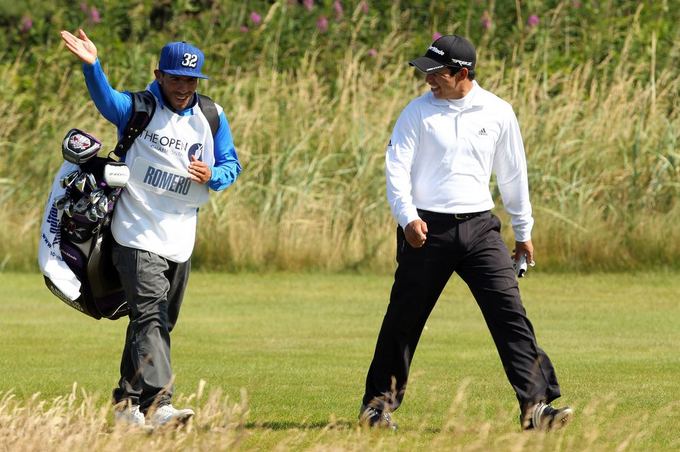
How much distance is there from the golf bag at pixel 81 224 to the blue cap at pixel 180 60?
496 millimetres

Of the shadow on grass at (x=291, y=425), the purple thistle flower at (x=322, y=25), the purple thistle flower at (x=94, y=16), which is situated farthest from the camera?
the purple thistle flower at (x=94, y=16)

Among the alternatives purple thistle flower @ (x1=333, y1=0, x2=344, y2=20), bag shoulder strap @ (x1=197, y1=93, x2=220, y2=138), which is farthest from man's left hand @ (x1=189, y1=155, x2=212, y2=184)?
purple thistle flower @ (x1=333, y1=0, x2=344, y2=20)

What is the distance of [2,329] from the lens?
13.1m

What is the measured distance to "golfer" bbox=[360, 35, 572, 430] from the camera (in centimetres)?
800

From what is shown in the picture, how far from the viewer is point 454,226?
802cm

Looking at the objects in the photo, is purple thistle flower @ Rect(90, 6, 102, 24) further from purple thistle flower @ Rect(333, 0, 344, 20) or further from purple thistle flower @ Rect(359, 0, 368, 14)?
purple thistle flower @ Rect(359, 0, 368, 14)

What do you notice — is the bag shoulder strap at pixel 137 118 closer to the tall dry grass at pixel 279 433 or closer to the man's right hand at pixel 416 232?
the tall dry grass at pixel 279 433

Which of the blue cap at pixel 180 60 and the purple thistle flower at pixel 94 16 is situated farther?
the purple thistle flower at pixel 94 16

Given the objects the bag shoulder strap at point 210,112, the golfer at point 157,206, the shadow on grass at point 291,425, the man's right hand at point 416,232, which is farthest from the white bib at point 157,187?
the man's right hand at point 416,232

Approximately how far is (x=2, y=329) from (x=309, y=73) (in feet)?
26.7

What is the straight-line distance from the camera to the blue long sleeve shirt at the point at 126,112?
25.7ft

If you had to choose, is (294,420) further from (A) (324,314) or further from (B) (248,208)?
(B) (248,208)

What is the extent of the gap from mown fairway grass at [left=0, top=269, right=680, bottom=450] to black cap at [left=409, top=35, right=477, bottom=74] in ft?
4.85

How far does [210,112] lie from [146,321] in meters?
1.07
